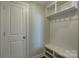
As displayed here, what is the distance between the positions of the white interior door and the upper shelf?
1.76 ft

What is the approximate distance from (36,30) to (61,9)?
78cm

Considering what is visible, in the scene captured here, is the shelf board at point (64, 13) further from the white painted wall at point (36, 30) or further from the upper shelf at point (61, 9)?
the white painted wall at point (36, 30)

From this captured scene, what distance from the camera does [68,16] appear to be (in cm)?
157

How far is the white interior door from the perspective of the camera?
187 centimetres

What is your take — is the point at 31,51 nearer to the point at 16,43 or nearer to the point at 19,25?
the point at 16,43

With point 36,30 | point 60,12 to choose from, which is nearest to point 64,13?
point 60,12

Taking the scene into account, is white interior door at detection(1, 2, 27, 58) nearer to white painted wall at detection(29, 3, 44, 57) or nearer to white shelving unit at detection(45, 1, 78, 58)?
white painted wall at detection(29, 3, 44, 57)

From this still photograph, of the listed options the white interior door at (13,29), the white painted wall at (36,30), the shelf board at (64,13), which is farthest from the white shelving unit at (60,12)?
the white interior door at (13,29)

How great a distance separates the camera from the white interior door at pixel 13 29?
187 centimetres

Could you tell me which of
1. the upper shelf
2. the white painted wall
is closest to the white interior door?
the white painted wall

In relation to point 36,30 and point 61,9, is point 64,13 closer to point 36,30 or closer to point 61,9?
point 61,9

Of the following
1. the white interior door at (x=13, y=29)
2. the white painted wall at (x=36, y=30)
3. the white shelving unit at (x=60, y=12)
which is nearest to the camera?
the white shelving unit at (x=60, y=12)

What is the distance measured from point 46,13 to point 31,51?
3.10 ft

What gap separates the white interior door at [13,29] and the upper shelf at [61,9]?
535 millimetres
